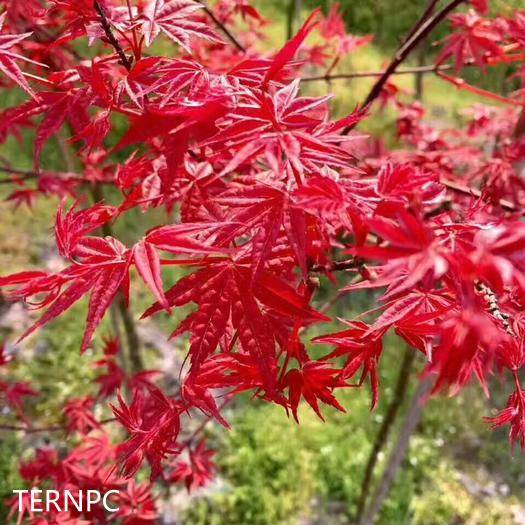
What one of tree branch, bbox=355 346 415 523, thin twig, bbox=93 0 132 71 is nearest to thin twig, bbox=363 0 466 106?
thin twig, bbox=93 0 132 71

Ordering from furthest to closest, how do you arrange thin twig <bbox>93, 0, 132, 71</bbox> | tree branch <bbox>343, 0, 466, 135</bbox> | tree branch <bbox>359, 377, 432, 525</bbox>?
tree branch <bbox>359, 377, 432, 525</bbox> < tree branch <bbox>343, 0, 466, 135</bbox> < thin twig <bbox>93, 0, 132, 71</bbox>

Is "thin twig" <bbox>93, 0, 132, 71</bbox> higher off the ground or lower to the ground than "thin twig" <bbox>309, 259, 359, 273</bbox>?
higher

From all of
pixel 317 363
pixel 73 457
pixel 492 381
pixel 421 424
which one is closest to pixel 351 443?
Result: pixel 421 424

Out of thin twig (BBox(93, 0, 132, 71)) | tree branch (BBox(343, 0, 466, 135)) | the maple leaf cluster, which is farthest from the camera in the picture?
tree branch (BBox(343, 0, 466, 135))

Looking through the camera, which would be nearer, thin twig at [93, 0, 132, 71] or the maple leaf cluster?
the maple leaf cluster

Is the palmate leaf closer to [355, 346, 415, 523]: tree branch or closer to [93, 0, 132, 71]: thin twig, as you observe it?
[93, 0, 132, 71]: thin twig

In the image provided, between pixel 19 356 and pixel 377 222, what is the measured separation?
12.3 feet

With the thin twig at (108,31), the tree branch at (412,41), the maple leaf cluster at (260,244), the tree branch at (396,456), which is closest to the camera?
the maple leaf cluster at (260,244)

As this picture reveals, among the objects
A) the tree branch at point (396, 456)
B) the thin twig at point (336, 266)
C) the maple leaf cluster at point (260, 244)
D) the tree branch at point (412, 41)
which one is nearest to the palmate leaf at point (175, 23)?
the maple leaf cluster at point (260, 244)

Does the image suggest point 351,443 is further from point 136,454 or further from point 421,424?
point 136,454

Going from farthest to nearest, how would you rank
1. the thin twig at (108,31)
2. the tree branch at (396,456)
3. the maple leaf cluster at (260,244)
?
the tree branch at (396,456) → the thin twig at (108,31) → the maple leaf cluster at (260,244)

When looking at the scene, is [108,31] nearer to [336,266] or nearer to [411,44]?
[336,266]

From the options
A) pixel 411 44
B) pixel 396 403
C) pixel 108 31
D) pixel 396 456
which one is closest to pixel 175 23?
pixel 108 31

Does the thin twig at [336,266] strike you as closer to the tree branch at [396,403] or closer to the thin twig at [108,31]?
the thin twig at [108,31]
